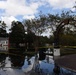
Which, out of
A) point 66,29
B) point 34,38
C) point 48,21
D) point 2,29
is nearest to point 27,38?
point 34,38

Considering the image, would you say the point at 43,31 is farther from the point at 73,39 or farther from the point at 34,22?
the point at 73,39

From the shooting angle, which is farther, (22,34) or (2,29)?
(2,29)

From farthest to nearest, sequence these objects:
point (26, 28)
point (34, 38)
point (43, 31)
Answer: point (26, 28) → point (34, 38) → point (43, 31)

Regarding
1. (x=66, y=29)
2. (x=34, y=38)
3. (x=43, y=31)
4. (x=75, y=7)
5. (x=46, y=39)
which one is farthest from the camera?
(x=46, y=39)

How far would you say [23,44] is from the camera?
238 ft

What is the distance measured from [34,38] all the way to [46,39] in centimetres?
2837

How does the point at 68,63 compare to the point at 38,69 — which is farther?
the point at 68,63

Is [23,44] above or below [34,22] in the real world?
below

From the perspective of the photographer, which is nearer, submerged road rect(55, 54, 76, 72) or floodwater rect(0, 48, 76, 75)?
floodwater rect(0, 48, 76, 75)

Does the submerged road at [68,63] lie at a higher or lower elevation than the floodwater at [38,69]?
higher

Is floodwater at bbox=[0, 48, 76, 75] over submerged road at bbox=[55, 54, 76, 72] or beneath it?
beneath

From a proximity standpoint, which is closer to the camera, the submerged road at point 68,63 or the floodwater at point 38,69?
the floodwater at point 38,69

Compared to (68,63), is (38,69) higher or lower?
lower

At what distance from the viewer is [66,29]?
4809 cm
